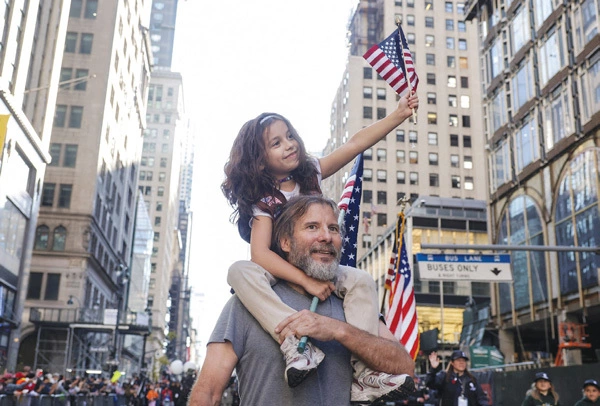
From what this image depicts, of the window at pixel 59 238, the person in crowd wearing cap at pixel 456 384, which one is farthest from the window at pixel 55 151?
the person in crowd wearing cap at pixel 456 384

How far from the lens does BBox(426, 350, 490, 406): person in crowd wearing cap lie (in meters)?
10.7

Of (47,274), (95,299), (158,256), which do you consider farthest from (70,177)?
(158,256)

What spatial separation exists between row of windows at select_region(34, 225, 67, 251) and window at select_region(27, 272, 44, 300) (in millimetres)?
2360

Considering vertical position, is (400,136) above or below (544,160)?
above

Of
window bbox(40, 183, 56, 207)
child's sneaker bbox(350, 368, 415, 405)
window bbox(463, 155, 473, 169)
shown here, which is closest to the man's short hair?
child's sneaker bbox(350, 368, 415, 405)

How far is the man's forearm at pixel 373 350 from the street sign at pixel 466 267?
1428cm

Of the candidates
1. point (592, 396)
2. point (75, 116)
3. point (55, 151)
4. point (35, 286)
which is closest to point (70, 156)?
point (55, 151)

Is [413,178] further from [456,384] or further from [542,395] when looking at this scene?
[456,384]

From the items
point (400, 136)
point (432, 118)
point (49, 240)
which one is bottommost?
point (49, 240)

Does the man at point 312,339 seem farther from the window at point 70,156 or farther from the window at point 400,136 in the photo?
the window at point 400,136

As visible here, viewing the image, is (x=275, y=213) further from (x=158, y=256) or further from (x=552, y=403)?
(x=158, y=256)

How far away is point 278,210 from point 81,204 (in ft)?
175

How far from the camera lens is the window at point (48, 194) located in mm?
53469

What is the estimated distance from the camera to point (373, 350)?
282 centimetres
